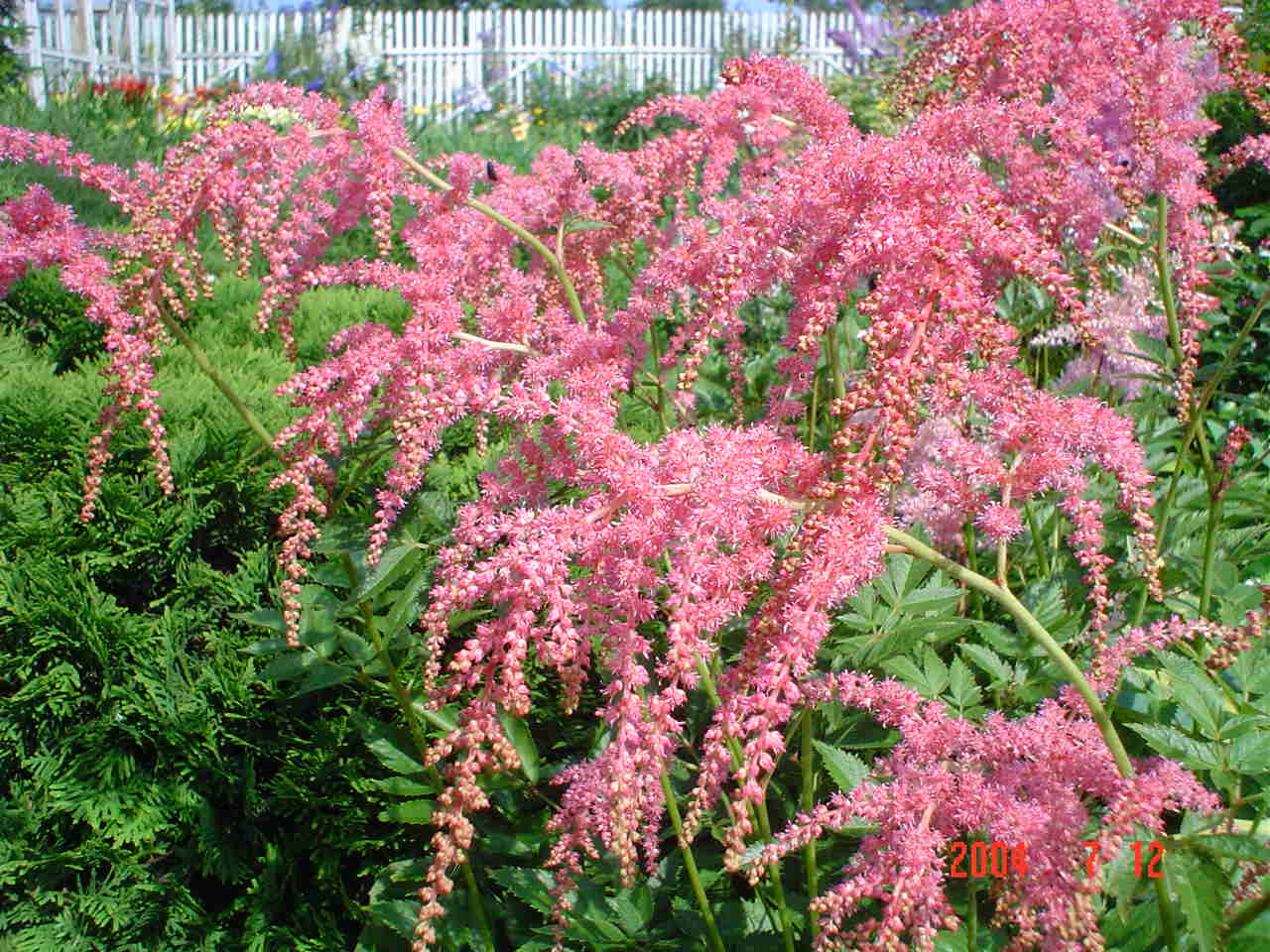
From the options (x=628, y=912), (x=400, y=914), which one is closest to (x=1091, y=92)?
(x=628, y=912)

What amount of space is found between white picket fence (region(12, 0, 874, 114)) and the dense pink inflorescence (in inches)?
583

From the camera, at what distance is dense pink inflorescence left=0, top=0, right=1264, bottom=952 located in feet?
4.10

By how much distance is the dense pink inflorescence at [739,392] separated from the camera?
1249 mm

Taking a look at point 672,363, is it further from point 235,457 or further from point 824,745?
point 235,457

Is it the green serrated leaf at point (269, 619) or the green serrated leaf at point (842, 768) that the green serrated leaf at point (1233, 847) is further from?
the green serrated leaf at point (269, 619)

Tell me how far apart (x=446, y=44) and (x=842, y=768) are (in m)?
26.6

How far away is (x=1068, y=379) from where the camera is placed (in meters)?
3.08

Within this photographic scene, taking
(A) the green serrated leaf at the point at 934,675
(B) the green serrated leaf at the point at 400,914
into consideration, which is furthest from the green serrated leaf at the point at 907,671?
(B) the green serrated leaf at the point at 400,914

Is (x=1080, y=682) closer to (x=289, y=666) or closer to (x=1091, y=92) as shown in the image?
(x=1091, y=92)

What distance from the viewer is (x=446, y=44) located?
25.7m

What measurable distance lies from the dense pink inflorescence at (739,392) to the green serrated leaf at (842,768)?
2.2 inches

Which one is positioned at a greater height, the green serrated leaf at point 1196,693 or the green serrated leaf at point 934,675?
the green serrated leaf at point 1196,693

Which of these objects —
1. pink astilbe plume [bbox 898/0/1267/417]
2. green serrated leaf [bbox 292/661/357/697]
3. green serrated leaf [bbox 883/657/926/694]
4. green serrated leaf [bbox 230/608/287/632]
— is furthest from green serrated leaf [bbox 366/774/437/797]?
pink astilbe plume [bbox 898/0/1267/417]

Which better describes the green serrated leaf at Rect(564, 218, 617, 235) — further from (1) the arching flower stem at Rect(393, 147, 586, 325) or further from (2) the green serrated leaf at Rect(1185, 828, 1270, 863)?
(2) the green serrated leaf at Rect(1185, 828, 1270, 863)
